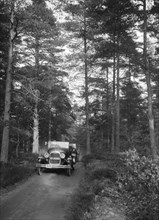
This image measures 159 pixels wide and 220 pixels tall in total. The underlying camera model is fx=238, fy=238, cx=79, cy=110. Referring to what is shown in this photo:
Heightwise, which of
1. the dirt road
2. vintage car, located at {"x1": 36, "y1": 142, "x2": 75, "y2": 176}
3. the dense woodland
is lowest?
the dirt road

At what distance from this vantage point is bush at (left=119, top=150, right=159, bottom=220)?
15.8 feet

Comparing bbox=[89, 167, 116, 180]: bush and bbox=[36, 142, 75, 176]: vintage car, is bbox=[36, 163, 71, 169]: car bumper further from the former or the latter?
bbox=[89, 167, 116, 180]: bush

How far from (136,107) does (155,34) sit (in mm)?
14775

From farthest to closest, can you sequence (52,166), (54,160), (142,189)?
(54,160), (52,166), (142,189)

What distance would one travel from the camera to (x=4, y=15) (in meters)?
14.7

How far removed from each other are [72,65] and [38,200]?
16947 mm

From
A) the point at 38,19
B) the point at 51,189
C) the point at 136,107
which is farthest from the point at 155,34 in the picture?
the point at 136,107

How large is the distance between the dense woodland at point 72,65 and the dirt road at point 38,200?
298cm

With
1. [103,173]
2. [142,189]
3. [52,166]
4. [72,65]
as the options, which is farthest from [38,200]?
[72,65]

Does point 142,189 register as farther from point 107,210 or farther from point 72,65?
point 72,65

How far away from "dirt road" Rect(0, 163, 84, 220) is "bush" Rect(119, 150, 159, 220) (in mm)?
2375

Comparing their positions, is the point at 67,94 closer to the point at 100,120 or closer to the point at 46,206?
the point at 100,120

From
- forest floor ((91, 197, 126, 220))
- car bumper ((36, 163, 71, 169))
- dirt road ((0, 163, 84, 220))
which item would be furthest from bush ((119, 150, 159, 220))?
car bumper ((36, 163, 71, 169))

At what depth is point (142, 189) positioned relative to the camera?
5.29 meters
